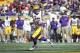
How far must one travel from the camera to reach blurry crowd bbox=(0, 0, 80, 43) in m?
10.9

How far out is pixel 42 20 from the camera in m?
10.9

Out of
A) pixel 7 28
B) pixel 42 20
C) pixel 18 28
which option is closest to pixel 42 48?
pixel 42 20

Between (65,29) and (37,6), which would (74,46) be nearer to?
(65,29)

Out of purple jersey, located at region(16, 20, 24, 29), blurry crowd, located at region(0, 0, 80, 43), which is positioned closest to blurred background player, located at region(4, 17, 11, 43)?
blurry crowd, located at region(0, 0, 80, 43)

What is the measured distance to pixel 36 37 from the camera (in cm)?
1062

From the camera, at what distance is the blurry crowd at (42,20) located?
427 inches

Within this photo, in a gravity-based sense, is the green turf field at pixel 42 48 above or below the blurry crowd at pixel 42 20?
below

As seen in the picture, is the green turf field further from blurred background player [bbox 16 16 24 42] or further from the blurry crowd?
blurred background player [bbox 16 16 24 42]

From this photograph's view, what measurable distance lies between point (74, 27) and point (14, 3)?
3338mm

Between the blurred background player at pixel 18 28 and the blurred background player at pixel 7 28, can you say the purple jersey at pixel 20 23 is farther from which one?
the blurred background player at pixel 7 28

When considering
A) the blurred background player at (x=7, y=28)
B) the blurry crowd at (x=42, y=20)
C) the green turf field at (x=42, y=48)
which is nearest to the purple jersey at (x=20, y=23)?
the blurry crowd at (x=42, y=20)

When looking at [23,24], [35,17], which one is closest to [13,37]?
[23,24]

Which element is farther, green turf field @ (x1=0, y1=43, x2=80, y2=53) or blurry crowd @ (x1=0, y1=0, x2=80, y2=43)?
blurry crowd @ (x1=0, y1=0, x2=80, y2=43)

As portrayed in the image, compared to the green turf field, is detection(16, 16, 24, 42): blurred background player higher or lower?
higher
